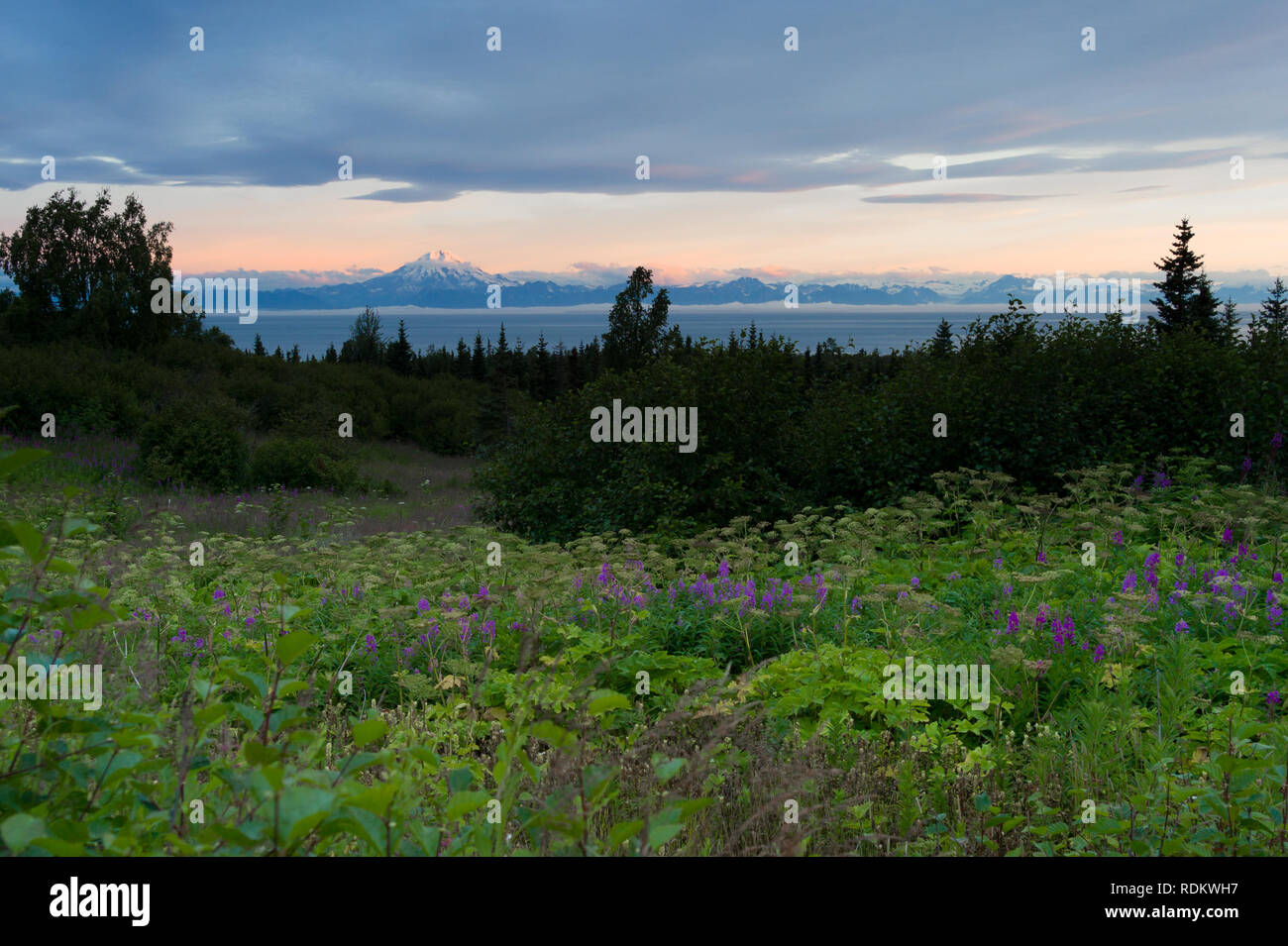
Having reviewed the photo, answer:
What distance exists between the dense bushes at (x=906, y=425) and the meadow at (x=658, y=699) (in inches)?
133

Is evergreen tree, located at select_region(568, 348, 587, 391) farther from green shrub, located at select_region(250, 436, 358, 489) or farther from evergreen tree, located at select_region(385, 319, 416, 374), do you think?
green shrub, located at select_region(250, 436, 358, 489)

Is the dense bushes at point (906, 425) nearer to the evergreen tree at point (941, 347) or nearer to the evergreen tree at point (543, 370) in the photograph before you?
the evergreen tree at point (941, 347)

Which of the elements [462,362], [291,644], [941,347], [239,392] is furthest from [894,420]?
[462,362]

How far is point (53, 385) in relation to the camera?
2620 centimetres

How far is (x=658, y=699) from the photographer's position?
13.9 ft

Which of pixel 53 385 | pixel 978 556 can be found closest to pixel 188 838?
pixel 978 556

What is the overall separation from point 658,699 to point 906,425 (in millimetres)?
8498

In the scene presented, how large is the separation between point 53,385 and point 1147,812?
1209 inches

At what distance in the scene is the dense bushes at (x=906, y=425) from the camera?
11.5 metres

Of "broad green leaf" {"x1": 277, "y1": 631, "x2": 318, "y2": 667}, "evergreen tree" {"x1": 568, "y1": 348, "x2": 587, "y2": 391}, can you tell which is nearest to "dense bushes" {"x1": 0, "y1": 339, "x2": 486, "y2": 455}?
"evergreen tree" {"x1": 568, "y1": 348, "x2": 587, "y2": 391}

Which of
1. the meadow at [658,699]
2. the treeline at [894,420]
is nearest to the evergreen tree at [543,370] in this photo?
the treeline at [894,420]

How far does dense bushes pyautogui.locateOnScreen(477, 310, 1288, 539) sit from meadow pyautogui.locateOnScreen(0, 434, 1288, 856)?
338 cm

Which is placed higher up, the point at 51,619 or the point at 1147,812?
the point at 51,619
